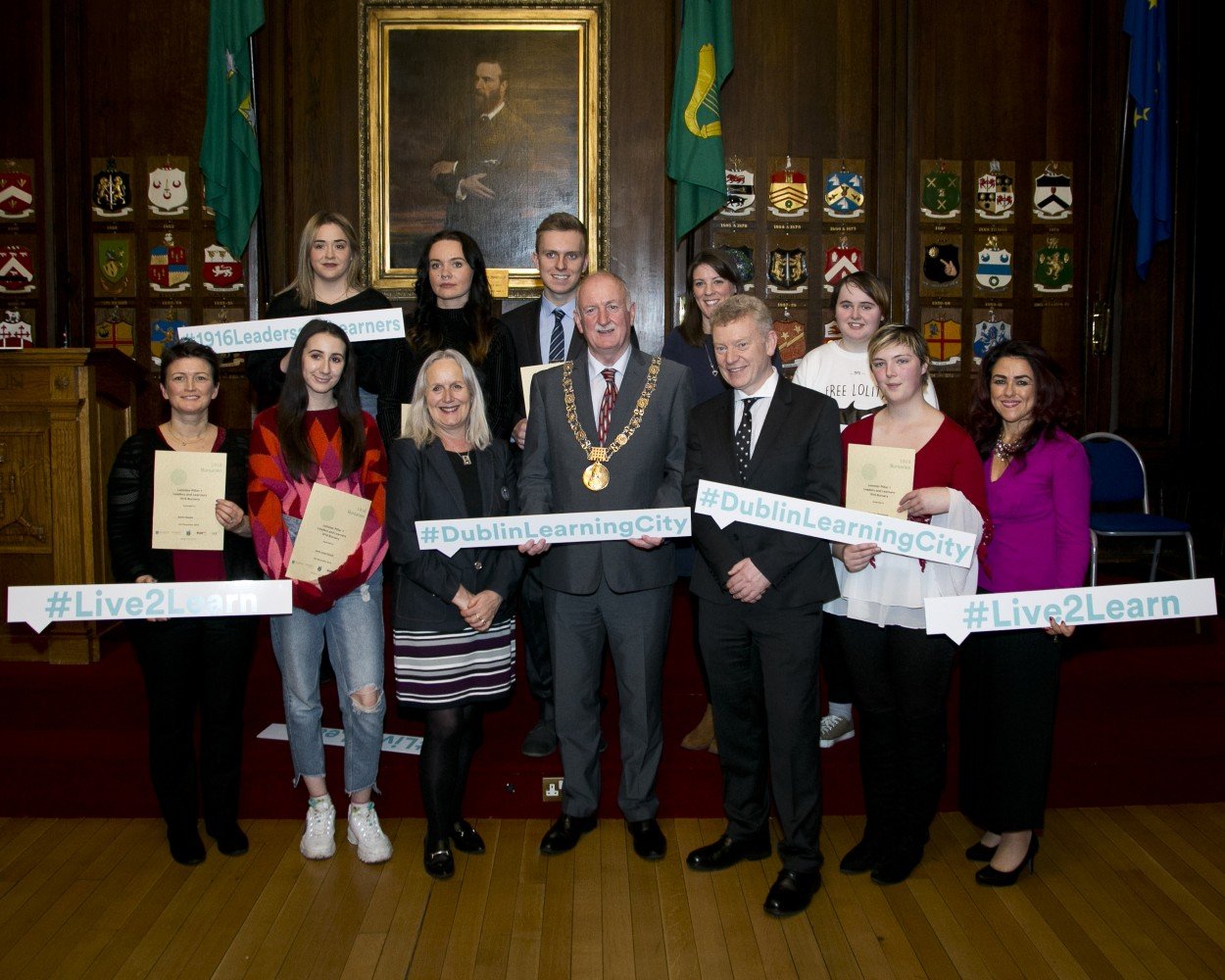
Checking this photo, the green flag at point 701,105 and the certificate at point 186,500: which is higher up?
the green flag at point 701,105

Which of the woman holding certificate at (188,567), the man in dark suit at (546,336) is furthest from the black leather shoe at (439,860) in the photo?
the woman holding certificate at (188,567)

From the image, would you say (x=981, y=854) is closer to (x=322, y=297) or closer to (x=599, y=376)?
(x=599, y=376)

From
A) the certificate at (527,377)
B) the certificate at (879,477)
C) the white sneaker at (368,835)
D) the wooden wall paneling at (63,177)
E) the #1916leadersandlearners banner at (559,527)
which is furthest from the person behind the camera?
the wooden wall paneling at (63,177)

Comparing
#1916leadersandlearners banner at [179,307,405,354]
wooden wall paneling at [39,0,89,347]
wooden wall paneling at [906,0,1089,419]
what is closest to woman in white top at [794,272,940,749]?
#1916leadersandlearners banner at [179,307,405,354]

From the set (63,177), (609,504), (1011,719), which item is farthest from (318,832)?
(63,177)

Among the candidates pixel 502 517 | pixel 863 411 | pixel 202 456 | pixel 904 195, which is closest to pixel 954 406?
pixel 904 195

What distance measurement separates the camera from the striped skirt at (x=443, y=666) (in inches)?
120

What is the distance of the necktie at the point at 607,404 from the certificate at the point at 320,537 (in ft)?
2.45

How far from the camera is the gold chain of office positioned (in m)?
3.07

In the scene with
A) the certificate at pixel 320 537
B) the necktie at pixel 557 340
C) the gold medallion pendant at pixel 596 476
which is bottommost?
the certificate at pixel 320 537

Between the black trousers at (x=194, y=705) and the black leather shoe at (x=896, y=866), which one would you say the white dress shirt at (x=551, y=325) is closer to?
the black trousers at (x=194, y=705)

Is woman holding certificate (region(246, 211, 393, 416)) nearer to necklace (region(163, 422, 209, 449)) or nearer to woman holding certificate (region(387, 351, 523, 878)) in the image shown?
necklace (region(163, 422, 209, 449))

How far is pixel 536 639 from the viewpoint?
144 inches

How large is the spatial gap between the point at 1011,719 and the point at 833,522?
831mm
